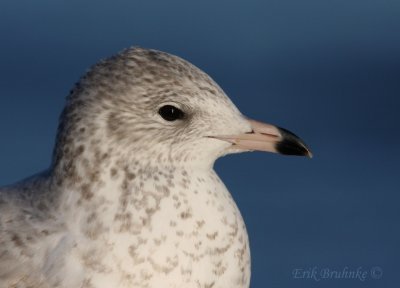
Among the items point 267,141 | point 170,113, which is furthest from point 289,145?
point 170,113

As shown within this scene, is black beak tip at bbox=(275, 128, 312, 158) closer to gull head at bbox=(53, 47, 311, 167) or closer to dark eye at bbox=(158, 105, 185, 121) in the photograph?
gull head at bbox=(53, 47, 311, 167)

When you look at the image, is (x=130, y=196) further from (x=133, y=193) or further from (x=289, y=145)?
(x=289, y=145)

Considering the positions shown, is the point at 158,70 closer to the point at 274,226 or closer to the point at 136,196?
the point at 136,196

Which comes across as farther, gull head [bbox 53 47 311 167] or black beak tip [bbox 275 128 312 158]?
black beak tip [bbox 275 128 312 158]

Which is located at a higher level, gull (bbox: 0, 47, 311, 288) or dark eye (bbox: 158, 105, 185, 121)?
dark eye (bbox: 158, 105, 185, 121)

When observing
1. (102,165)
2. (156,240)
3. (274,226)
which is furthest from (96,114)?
(274,226)

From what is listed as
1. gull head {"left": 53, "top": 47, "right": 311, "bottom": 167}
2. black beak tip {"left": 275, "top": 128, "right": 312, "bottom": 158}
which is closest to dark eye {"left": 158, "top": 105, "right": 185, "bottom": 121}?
gull head {"left": 53, "top": 47, "right": 311, "bottom": 167}

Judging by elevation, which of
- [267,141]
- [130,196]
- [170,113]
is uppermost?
Answer: [170,113]

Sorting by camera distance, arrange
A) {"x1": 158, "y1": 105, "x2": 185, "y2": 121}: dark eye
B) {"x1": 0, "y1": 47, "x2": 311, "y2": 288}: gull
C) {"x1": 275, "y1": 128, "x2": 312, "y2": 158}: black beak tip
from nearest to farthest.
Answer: {"x1": 0, "y1": 47, "x2": 311, "y2": 288}: gull → {"x1": 158, "y1": 105, "x2": 185, "y2": 121}: dark eye → {"x1": 275, "y1": 128, "x2": 312, "y2": 158}: black beak tip
